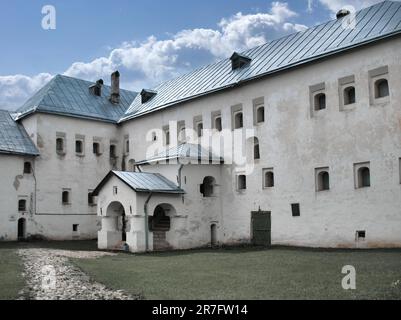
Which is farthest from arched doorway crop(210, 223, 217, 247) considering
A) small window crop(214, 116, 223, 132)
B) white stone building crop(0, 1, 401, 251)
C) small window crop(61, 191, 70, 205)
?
small window crop(61, 191, 70, 205)

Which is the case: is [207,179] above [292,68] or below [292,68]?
below

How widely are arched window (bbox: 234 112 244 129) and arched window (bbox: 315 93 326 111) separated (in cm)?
477

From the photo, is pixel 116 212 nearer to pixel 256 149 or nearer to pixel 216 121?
pixel 216 121

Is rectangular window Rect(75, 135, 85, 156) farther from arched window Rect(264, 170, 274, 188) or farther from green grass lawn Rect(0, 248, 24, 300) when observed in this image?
green grass lawn Rect(0, 248, 24, 300)

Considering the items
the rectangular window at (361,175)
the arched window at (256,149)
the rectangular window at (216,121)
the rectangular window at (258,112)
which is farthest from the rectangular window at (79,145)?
the rectangular window at (361,175)

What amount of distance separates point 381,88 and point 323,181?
4.87 meters

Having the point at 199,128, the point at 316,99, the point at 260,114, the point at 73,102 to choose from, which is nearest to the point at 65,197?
the point at 73,102

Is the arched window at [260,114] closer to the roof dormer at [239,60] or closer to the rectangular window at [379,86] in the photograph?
the roof dormer at [239,60]

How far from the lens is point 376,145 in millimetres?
20359
